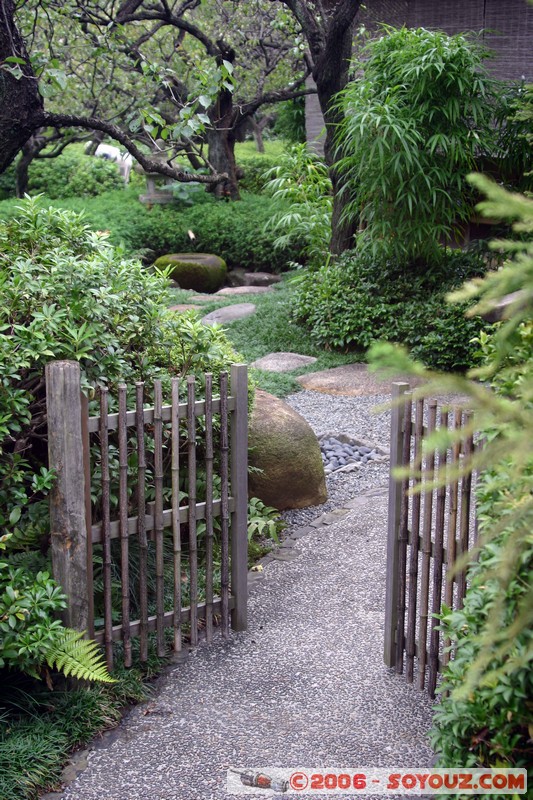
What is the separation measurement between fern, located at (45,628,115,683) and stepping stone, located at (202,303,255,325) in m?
8.73

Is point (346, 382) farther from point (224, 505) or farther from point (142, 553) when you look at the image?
point (142, 553)

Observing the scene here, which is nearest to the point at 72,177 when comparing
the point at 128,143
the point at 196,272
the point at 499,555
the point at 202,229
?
the point at 202,229

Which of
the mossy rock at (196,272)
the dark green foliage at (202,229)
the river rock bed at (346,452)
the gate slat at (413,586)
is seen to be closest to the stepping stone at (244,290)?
the mossy rock at (196,272)

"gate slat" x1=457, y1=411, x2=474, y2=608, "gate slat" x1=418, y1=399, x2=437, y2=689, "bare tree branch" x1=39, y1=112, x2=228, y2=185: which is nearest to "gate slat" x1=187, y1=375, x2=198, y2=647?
"gate slat" x1=418, y1=399, x2=437, y2=689

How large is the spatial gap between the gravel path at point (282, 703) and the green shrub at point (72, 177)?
58.1 ft

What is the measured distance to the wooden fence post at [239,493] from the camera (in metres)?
4.25

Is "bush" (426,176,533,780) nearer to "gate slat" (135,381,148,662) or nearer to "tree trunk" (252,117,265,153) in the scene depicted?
"gate slat" (135,381,148,662)

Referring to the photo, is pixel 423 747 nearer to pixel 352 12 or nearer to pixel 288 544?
pixel 288 544

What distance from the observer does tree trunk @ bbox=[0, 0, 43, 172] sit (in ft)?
17.7

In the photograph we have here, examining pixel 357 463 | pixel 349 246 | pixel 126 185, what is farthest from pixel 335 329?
pixel 126 185

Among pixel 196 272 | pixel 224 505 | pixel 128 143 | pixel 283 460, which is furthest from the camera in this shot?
pixel 196 272

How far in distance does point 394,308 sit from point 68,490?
22.6ft

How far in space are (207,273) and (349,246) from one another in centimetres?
431

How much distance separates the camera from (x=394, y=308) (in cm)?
995
